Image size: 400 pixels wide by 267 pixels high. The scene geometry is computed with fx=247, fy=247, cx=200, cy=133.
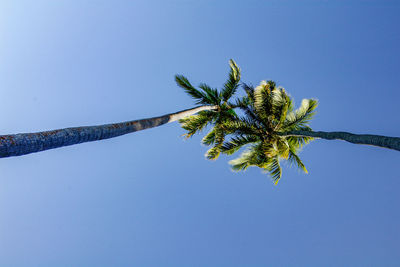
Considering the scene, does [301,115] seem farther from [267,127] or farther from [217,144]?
[217,144]

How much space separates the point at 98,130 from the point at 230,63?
802 cm

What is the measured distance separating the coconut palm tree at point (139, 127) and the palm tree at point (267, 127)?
0.46 meters

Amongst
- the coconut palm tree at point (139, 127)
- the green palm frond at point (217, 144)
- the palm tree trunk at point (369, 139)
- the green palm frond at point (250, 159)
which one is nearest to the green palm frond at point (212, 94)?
the coconut palm tree at point (139, 127)

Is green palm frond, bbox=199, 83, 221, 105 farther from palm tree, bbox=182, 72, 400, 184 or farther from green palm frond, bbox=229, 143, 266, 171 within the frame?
green palm frond, bbox=229, 143, 266, 171

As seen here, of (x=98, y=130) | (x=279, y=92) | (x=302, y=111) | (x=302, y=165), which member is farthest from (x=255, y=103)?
(x=98, y=130)

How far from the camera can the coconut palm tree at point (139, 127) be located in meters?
3.72

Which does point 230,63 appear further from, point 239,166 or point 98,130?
point 98,130

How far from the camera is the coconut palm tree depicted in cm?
372

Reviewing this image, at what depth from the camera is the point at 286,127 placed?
1164cm

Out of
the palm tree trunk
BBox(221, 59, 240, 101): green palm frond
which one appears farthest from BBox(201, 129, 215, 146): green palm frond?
the palm tree trunk

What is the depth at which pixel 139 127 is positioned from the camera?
624 centimetres

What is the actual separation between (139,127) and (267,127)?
Result: 24.0 feet

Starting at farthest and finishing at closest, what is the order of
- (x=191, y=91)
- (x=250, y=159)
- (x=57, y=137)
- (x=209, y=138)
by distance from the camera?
1. (x=209, y=138)
2. (x=250, y=159)
3. (x=191, y=91)
4. (x=57, y=137)

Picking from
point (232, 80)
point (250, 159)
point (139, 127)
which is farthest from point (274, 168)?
point (139, 127)
